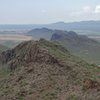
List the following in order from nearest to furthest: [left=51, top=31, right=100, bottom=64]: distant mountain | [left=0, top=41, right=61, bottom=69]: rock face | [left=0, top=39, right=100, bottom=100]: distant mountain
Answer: [left=0, top=39, right=100, bottom=100]: distant mountain → [left=0, top=41, right=61, bottom=69]: rock face → [left=51, top=31, right=100, bottom=64]: distant mountain

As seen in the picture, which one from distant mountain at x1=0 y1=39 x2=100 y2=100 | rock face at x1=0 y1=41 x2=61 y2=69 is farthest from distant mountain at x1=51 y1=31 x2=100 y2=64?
distant mountain at x1=0 y1=39 x2=100 y2=100

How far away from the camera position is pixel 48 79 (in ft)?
101

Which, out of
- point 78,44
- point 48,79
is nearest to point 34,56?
point 48,79

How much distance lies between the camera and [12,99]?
1130 inches

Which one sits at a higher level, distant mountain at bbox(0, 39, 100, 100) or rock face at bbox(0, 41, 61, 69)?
rock face at bbox(0, 41, 61, 69)

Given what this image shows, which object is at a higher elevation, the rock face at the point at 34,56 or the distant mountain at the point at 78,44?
the rock face at the point at 34,56

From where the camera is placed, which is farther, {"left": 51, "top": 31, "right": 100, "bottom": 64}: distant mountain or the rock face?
{"left": 51, "top": 31, "right": 100, "bottom": 64}: distant mountain

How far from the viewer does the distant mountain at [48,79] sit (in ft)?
88.9

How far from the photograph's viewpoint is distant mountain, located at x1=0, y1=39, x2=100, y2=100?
27094 mm

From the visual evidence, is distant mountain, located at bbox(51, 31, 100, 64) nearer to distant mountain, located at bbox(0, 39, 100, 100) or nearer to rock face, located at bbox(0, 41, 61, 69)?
rock face, located at bbox(0, 41, 61, 69)

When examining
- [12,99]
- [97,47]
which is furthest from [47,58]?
[97,47]

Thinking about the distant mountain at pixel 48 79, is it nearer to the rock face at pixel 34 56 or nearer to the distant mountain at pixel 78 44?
the rock face at pixel 34 56

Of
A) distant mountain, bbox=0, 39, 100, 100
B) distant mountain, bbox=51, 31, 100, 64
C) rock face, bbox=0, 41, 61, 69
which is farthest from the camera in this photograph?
distant mountain, bbox=51, 31, 100, 64

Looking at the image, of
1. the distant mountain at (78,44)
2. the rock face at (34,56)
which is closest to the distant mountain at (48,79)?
the rock face at (34,56)
